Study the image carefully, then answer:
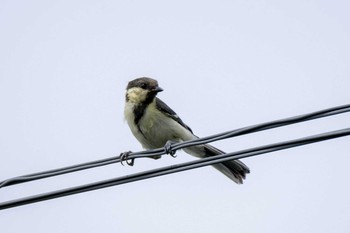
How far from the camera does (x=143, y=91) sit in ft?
32.6

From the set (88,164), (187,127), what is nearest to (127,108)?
(187,127)

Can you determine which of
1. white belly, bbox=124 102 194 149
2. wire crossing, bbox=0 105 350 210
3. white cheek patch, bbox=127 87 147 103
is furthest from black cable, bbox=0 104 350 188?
white cheek patch, bbox=127 87 147 103

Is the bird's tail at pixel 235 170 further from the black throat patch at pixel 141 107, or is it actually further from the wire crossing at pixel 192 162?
the wire crossing at pixel 192 162

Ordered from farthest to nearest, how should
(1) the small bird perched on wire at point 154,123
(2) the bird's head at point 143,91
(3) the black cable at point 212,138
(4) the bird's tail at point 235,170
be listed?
(2) the bird's head at point 143,91
(1) the small bird perched on wire at point 154,123
(4) the bird's tail at point 235,170
(3) the black cable at point 212,138

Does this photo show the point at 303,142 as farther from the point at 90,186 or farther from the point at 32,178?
the point at 32,178

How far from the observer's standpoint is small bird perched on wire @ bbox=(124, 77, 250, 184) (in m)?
9.52

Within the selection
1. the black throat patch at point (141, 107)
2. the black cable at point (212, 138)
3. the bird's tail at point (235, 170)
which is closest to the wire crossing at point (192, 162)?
the black cable at point (212, 138)

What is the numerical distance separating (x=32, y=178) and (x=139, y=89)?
4.28 m

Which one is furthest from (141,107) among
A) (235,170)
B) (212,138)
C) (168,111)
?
(212,138)

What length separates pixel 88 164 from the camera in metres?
5.91

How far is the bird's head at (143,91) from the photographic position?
9.80 meters

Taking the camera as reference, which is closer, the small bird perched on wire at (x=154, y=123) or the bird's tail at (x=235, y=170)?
the bird's tail at (x=235, y=170)

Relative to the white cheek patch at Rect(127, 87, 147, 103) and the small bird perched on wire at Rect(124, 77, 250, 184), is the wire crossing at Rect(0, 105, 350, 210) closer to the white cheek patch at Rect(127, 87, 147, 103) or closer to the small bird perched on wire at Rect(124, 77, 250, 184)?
the small bird perched on wire at Rect(124, 77, 250, 184)

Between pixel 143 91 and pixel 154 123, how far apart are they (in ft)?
1.89
